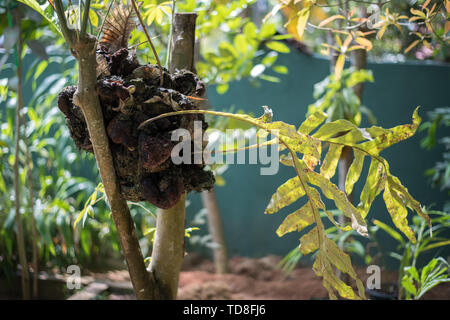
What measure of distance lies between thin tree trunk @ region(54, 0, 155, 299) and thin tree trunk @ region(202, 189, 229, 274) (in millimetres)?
1147

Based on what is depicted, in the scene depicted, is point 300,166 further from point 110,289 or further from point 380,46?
point 380,46

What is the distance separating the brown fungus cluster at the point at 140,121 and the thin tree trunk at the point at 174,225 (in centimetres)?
13

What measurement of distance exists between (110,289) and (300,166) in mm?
1083

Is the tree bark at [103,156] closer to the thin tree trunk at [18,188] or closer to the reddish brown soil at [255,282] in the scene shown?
the reddish brown soil at [255,282]

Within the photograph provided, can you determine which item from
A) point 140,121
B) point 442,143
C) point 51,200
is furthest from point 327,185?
point 51,200

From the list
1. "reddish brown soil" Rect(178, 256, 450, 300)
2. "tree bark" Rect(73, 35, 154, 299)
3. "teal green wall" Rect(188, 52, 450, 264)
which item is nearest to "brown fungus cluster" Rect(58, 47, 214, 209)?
"tree bark" Rect(73, 35, 154, 299)

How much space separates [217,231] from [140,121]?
1425 mm

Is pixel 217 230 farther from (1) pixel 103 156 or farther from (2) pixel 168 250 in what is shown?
(1) pixel 103 156

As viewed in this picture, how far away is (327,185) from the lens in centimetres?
65

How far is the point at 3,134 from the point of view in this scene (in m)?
2.05

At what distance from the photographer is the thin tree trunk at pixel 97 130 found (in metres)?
0.57

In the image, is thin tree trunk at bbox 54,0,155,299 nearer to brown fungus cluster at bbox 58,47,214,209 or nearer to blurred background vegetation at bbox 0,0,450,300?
brown fungus cluster at bbox 58,47,214,209

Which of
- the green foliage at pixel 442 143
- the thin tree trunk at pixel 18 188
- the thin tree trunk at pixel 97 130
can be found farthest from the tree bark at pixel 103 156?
the green foliage at pixel 442 143

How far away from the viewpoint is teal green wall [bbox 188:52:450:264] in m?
1.82
